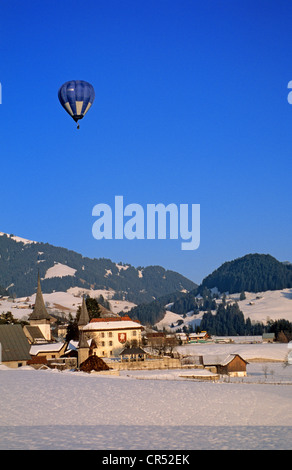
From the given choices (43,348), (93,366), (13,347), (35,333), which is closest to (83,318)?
(35,333)

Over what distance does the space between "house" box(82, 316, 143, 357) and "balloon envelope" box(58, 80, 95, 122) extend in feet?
163

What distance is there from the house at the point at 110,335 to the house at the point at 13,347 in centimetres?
3534

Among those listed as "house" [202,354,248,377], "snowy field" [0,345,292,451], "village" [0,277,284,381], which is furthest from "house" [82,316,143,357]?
"snowy field" [0,345,292,451]

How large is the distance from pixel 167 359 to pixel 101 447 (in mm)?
55367

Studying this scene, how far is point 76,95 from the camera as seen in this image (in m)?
55.2

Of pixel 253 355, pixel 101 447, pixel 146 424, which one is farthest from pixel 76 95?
pixel 253 355

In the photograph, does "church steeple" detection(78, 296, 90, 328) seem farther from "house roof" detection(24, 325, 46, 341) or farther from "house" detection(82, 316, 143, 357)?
"house roof" detection(24, 325, 46, 341)

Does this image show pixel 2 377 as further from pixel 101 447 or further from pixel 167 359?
pixel 167 359

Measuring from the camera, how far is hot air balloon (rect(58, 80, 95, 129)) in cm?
5528

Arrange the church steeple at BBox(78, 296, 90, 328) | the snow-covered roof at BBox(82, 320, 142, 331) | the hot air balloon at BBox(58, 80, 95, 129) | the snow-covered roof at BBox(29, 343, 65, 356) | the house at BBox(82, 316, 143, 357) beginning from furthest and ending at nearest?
the church steeple at BBox(78, 296, 90, 328), the snow-covered roof at BBox(82, 320, 142, 331), the house at BBox(82, 316, 143, 357), the snow-covered roof at BBox(29, 343, 65, 356), the hot air balloon at BBox(58, 80, 95, 129)

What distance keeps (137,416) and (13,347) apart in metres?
35.5

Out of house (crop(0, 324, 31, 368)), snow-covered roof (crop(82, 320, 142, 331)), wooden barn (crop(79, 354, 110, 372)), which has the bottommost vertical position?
wooden barn (crop(79, 354, 110, 372))

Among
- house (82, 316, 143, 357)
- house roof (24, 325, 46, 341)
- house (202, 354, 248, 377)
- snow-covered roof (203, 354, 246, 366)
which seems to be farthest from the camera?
house roof (24, 325, 46, 341)

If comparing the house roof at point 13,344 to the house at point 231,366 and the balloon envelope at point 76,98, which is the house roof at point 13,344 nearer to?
the balloon envelope at point 76,98
